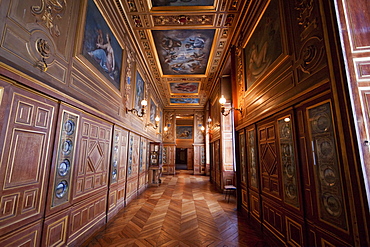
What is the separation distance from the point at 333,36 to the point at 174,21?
4.10 m

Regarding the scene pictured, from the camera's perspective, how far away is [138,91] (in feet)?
21.3

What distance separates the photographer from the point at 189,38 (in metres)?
5.62

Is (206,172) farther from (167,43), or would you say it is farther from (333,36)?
(333,36)

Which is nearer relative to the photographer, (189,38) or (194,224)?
(194,224)

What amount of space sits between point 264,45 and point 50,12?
3.69 m

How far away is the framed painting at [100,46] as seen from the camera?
10.5ft

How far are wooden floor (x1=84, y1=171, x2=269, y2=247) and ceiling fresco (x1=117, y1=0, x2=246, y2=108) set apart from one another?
5156 millimetres

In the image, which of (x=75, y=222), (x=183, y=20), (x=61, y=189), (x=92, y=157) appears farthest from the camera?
(x=183, y=20)

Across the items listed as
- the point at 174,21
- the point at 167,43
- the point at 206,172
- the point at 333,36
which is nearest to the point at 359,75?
the point at 333,36

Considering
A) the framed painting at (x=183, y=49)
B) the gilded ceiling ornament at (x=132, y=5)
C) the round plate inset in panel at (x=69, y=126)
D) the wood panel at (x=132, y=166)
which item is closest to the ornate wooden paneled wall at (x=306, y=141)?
the framed painting at (x=183, y=49)

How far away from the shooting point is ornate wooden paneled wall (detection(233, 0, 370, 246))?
161cm

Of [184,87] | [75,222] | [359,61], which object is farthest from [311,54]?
[184,87]

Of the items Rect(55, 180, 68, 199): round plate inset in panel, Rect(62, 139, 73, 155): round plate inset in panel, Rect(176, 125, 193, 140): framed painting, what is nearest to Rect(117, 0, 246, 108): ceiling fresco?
Rect(62, 139, 73, 155): round plate inset in panel

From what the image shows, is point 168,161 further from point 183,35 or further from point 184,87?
point 183,35
